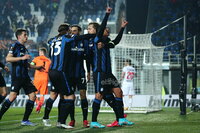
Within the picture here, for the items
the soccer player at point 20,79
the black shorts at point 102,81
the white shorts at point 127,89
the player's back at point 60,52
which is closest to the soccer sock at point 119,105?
the black shorts at point 102,81

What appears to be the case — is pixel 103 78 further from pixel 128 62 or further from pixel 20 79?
pixel 128 62

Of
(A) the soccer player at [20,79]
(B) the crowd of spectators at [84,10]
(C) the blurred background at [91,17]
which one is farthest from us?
(B) the crowd of spectators at [84,10]

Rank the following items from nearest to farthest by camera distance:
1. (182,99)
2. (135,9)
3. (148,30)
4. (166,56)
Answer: (182,99) → (166,56) → (148,30) → (135,9)

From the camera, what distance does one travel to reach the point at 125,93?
41.7 ft

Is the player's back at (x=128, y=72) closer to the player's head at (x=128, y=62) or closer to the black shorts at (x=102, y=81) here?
the player's head at (x=128, y=62)

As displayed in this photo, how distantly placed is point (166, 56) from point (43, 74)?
1468 centimetres

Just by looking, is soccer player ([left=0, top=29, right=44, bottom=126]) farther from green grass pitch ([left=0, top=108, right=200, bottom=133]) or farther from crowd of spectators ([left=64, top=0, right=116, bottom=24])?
crowd of spectators ([left=64, top=0, right=116, bottom=24])

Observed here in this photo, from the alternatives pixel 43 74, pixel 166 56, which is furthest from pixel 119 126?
pixel 166 56

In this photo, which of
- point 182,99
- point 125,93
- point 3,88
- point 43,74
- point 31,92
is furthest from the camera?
point 125,93

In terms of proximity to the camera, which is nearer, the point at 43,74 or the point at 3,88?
the point at 3,88

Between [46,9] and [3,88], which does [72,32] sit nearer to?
[3,88]

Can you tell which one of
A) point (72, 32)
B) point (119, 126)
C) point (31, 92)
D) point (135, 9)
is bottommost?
point (119, 126)

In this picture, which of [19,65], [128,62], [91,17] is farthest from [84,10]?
[19,65]

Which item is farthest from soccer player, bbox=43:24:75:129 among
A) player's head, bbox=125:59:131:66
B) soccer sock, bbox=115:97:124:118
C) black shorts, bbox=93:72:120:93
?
player's head, bbox=125:59:131:66
